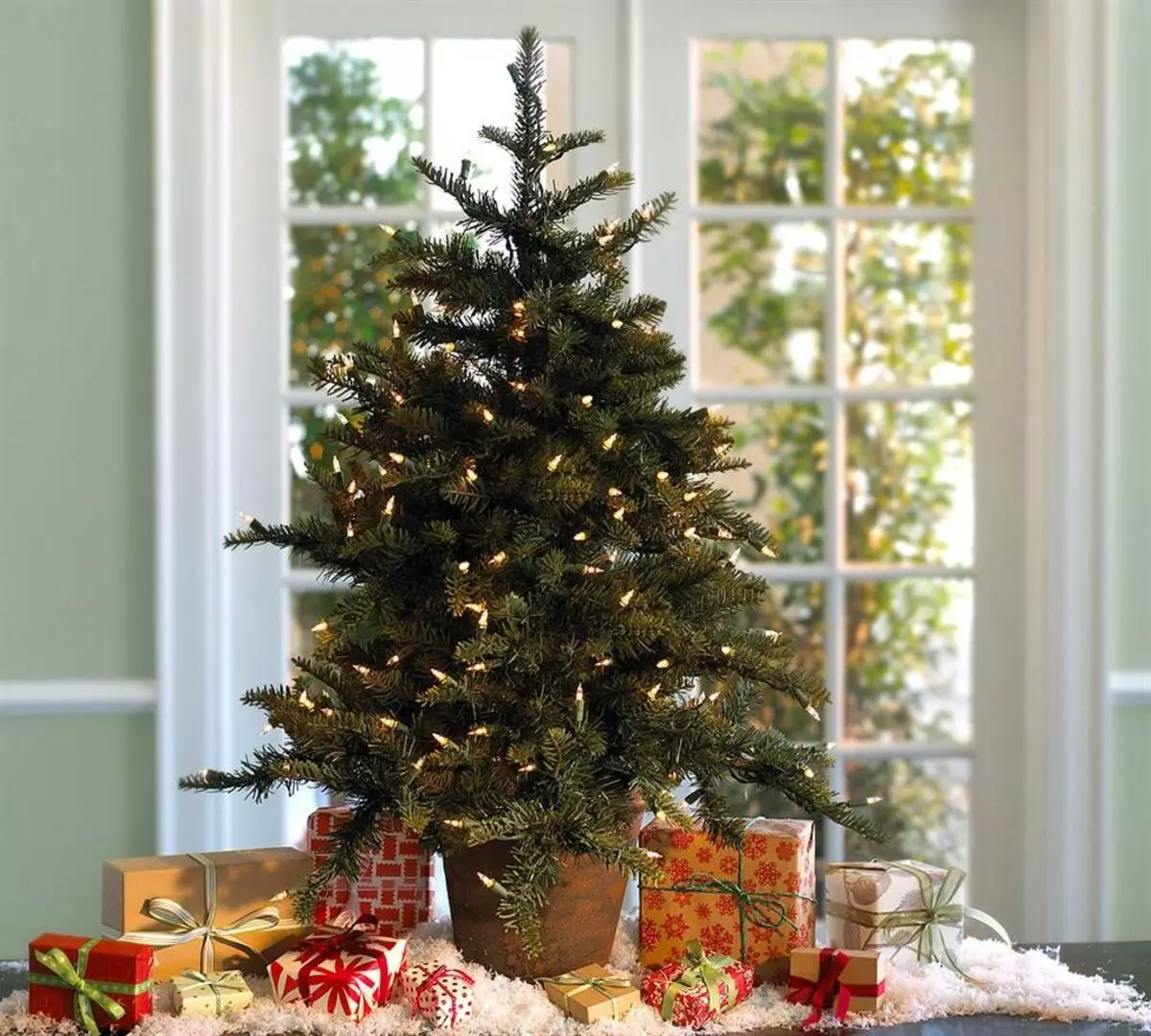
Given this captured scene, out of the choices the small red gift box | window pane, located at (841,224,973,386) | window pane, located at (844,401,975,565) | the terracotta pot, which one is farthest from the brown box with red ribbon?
window pane, located at (841,224,973,386)

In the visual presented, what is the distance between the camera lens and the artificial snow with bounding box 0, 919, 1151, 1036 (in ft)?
4.43

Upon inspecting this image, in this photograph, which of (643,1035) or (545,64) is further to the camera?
(545,64)

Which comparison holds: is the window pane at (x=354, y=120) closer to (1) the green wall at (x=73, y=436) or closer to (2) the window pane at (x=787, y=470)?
(1) the green wall at (x=73, y=436)

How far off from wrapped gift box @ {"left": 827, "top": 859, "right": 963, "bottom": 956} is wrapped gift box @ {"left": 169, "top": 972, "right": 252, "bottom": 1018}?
25.1 inches

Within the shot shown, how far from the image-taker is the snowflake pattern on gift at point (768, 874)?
1.48 meters

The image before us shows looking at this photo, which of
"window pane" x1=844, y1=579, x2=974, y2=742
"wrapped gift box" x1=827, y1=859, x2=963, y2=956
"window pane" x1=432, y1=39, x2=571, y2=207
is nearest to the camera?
"wrapped gift box" x1=827, y1=859, x2=963, y2=956

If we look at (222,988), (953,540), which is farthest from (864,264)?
(222,988)

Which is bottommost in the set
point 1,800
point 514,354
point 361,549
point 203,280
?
point 1,800

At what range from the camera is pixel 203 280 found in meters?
2.46

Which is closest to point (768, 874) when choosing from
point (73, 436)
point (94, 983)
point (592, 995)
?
point (592, 995)

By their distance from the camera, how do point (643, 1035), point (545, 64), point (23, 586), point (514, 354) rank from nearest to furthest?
point (643, 1035), point (514, 354), point (23, 586), point (545, 64)

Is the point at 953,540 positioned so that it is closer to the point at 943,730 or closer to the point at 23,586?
the point at 943,730

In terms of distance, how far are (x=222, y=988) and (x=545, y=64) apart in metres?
1.86

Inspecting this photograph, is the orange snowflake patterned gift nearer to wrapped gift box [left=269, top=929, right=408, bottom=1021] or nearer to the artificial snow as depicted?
the artificial snow
